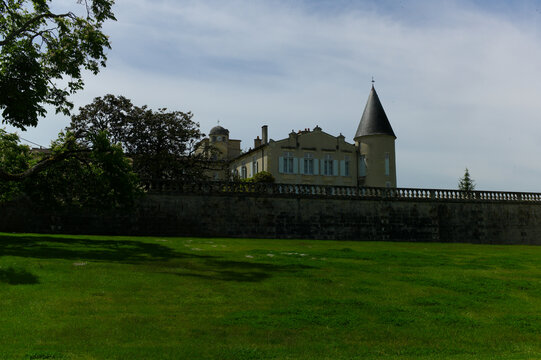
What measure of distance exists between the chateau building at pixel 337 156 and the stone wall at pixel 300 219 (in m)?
15.8

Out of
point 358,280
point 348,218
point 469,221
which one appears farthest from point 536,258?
point 469,221

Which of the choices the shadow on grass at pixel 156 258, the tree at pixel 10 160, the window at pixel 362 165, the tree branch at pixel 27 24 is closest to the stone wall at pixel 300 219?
the tree at pixel 10 160

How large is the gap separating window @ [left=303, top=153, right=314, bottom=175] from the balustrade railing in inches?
719

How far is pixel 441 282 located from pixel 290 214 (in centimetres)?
1804

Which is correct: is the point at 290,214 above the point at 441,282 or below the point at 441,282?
above

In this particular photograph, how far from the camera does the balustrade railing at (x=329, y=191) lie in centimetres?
2864

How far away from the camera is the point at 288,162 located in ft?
169

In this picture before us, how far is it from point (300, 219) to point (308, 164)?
73.0 ft

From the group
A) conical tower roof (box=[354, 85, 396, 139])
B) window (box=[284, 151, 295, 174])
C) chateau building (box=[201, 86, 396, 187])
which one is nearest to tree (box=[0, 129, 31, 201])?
chateau building (box=[201, 86, 396, 187])

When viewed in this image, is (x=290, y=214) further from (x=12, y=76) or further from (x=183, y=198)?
(x=12, y=76)

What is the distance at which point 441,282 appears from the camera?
12.7 meters

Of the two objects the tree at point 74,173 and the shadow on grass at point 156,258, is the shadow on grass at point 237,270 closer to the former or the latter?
the shadow on grass at point 156,258

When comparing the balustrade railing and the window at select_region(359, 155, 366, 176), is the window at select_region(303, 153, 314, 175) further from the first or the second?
the balustrade railing

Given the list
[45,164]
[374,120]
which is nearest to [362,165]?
[374,120]
